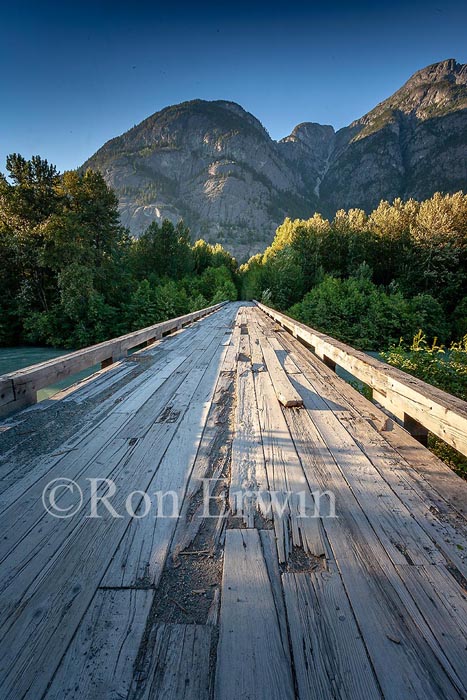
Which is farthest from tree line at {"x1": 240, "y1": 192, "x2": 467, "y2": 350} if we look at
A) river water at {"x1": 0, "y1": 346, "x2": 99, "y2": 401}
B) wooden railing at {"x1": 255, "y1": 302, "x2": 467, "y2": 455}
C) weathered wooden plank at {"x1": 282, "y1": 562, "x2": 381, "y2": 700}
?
weathered wooden plank at {"x1": 282, "y1": 562, "x2": 381, "y2": 700}

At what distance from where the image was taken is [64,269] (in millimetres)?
18531

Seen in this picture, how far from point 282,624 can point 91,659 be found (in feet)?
1.81

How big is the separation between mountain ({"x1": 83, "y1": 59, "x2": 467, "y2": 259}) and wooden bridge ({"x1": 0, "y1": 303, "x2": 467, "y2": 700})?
92480mm

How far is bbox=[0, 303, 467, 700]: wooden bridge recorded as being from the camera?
0.83 m

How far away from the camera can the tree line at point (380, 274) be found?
19.4m

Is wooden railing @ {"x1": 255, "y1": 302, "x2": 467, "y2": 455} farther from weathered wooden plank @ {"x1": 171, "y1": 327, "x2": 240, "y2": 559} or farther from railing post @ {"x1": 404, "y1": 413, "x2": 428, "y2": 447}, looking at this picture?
weathered wooden plank @ {"x1": 171, "y1": 327, "x2": 240, "y2": 559}

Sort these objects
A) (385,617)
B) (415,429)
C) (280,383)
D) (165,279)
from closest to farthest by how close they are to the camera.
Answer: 1. (385,617)
2. (415,429)
3. (280,383)
4. (165,279)

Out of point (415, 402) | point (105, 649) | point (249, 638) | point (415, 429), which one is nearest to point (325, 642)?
point (249, 638)

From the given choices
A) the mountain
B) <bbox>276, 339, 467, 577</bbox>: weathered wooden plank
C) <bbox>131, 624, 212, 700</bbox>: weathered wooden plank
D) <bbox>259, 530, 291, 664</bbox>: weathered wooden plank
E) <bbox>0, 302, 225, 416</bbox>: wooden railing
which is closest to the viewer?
<bbox>131, 624, 212, 700</bbox>: weathered wooden plank

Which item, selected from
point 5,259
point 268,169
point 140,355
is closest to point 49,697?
point 140,355

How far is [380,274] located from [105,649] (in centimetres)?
3066

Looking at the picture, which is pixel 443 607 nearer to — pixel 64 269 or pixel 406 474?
pixel 406 474

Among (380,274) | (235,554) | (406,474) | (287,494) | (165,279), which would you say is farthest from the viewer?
(165,279)

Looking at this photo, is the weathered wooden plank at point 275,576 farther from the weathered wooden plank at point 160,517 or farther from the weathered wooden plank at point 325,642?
the weathered wooden plank at point 160,517
